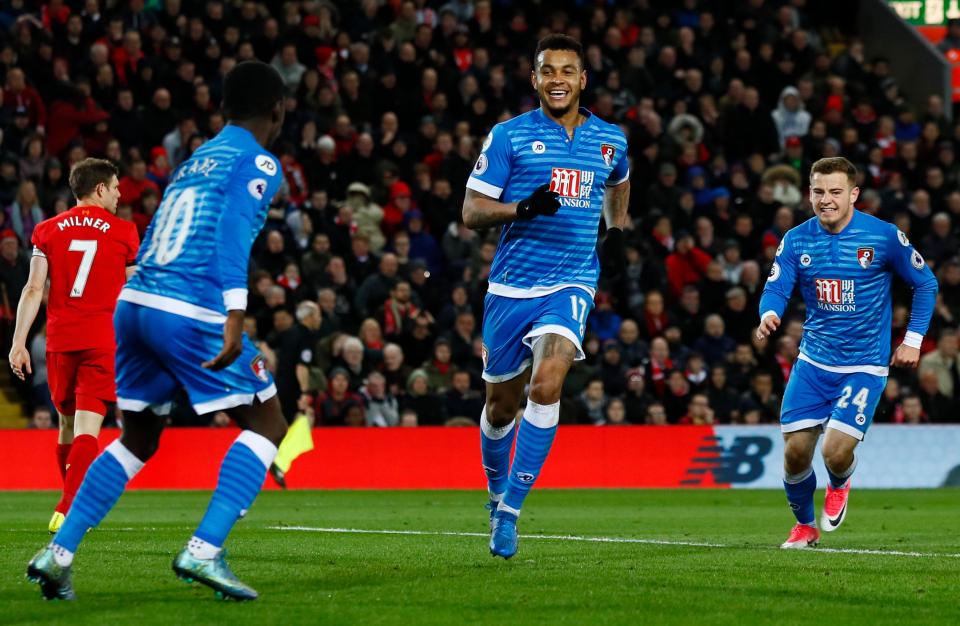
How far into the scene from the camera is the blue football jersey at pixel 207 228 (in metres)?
6.50

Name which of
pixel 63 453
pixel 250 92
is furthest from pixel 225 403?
pixel 63 453

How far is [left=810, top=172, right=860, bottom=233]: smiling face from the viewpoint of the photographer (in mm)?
10367

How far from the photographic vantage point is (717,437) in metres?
19.9

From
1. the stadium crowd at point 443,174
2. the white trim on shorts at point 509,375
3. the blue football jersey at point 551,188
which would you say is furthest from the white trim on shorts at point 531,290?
the stadium crowd at point 443,174

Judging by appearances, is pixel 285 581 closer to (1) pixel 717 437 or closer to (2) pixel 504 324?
(2) pixel 504 324

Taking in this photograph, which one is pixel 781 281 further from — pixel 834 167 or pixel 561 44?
pixel 561 44

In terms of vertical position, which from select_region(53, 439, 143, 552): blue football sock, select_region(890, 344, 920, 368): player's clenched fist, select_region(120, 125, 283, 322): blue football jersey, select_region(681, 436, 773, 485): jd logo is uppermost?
select_region(120, 125, 283, 322): blue football jersey

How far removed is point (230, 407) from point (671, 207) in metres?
17.2

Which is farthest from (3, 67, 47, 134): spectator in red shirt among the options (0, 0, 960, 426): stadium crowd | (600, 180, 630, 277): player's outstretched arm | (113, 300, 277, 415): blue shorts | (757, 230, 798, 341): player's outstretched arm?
(113, 300, 277, 415): blue shorts

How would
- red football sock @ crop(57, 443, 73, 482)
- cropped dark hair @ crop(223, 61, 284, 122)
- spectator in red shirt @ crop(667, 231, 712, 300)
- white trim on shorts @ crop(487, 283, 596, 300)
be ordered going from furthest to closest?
1. spectator in red shirt @ crop(667, 231, 712, 300)
2. red football sock @ crop(57, 443, 73, 482)
3. white trim on shorts @ crop(487, 283, 596, 300)
4. cropped dark hair @ crop(223, 61, 284, 122)

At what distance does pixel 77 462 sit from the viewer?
10336 mm

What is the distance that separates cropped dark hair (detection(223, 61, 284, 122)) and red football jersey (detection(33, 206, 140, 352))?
4.04m

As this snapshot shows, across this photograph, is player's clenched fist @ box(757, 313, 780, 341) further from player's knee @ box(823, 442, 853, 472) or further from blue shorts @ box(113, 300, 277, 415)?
blue shorts @ box(113, 300, 277, 415)

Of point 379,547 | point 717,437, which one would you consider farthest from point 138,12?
point 379,547
